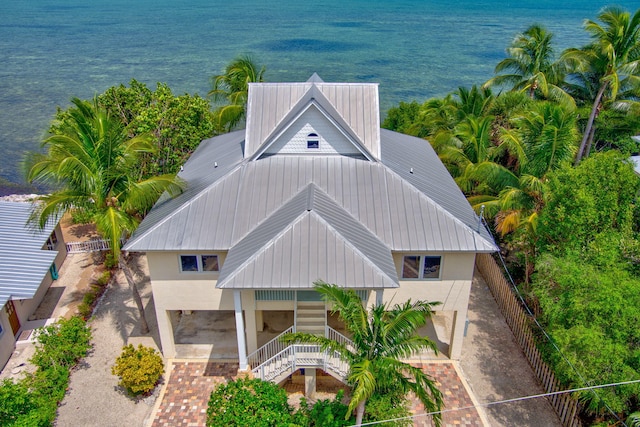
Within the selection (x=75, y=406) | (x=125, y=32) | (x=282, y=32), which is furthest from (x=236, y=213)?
(x=125, y=32)

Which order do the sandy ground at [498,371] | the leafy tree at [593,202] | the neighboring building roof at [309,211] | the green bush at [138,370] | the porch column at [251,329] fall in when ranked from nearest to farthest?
the neighboring building roof at [309,211], the leafy tree at [593,202], the sandy ground at [498,371], the green bush at [138,370], the porch column at [251,329]

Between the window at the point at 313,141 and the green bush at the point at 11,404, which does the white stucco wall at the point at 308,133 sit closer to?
the window at the point at 313,141

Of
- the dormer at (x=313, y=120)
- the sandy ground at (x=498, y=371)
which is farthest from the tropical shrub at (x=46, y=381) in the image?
the sandy ground at (x=498, y=371)

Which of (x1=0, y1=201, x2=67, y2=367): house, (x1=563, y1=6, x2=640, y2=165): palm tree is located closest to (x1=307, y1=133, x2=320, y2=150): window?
(x1=0, y1=201, x2=67, y2=367): house

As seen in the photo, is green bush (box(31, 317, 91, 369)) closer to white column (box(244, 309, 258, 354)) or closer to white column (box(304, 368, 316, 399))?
white column (box(244, 309, 258, 354))

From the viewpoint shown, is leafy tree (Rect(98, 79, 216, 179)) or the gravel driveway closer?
the gravel driveway

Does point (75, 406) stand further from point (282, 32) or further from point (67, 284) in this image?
point (282, 32)
